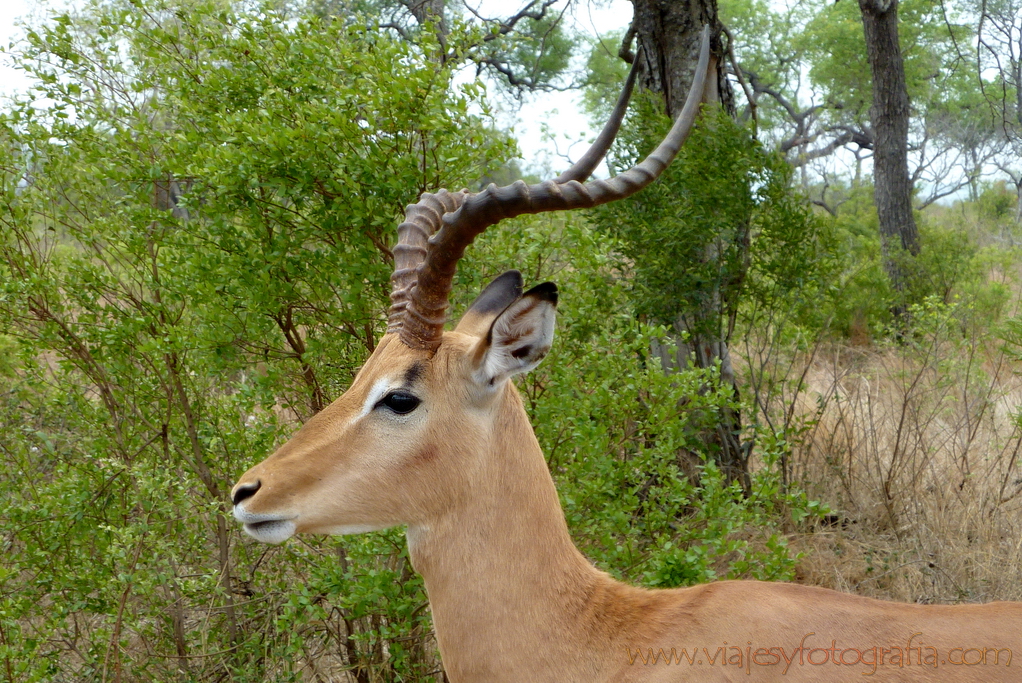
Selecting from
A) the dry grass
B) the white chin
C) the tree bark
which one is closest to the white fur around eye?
the white chin

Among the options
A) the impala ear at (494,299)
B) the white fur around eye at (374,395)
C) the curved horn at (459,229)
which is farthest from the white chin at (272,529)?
the impala ear at (494,299)

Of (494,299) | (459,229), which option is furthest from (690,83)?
(459,229)

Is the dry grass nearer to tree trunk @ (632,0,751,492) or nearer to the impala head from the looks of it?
tree trunk @ (632,0,751,492)

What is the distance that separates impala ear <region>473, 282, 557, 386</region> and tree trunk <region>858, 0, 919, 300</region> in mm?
9575

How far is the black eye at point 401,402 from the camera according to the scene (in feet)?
9.75

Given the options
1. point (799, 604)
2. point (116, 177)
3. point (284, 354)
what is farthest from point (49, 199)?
point (799, 604)

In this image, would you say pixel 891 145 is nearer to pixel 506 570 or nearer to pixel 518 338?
pixel 518 338

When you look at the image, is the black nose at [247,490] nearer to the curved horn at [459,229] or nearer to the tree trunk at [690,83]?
the curved horn at [459,229]

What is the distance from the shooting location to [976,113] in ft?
99.4

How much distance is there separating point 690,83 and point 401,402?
452 cm

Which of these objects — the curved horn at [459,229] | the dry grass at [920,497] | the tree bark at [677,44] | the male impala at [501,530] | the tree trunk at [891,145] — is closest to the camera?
the male impala at [501,530]

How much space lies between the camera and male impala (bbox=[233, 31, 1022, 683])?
2.66 meters

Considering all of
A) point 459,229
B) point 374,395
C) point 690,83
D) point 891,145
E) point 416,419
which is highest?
point 891,145

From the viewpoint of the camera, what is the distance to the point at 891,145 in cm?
1280
